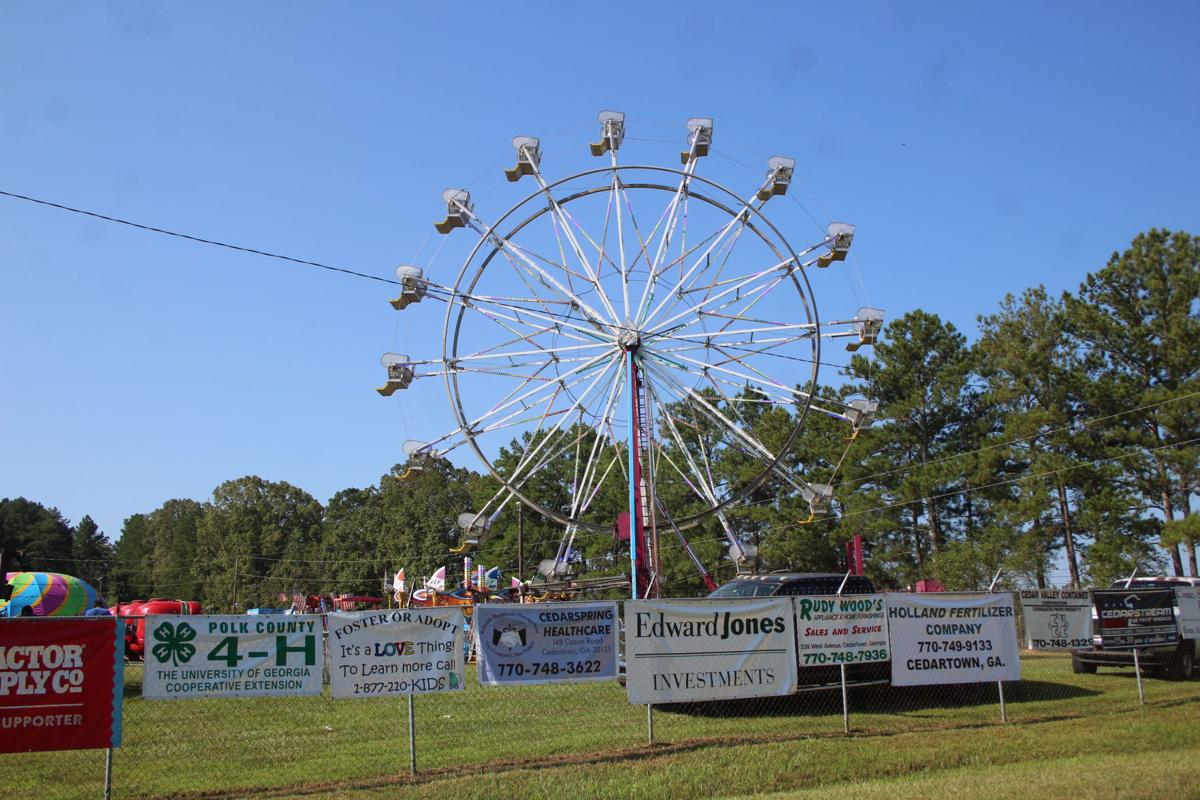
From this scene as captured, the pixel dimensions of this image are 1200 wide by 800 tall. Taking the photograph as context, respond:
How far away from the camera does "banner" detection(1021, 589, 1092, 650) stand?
1536 centimetres

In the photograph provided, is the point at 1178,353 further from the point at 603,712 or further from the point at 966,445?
the point at 603,712

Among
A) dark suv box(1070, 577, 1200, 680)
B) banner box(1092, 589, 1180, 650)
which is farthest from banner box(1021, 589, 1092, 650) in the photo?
dark suv box(1070, 577, 1200, 680)

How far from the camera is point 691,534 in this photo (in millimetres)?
55156

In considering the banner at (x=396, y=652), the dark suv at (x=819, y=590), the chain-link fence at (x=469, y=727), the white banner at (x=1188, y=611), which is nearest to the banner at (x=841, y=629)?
the chain-link fence at (x=469, y=727)

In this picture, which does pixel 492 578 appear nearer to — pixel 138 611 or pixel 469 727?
pixel 138 611

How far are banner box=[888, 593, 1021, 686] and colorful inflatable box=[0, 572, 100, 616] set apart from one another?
1030 inches

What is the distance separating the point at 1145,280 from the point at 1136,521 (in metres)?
9.43

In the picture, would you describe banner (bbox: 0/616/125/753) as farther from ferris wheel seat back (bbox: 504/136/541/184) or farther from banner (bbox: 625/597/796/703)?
ferris wheel seat back (bbox: 504/136/541/184)

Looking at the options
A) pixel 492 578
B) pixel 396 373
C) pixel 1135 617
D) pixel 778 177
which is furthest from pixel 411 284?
pixel 492 578

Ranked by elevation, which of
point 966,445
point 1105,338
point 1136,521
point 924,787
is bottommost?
point 924,787

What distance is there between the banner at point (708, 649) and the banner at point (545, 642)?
1.52 ft

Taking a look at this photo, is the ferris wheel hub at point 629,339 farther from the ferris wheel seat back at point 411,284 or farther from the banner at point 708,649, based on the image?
the banner at point 708,649

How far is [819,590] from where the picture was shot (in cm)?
1705

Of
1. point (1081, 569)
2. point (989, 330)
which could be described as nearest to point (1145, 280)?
point (989, 330)
